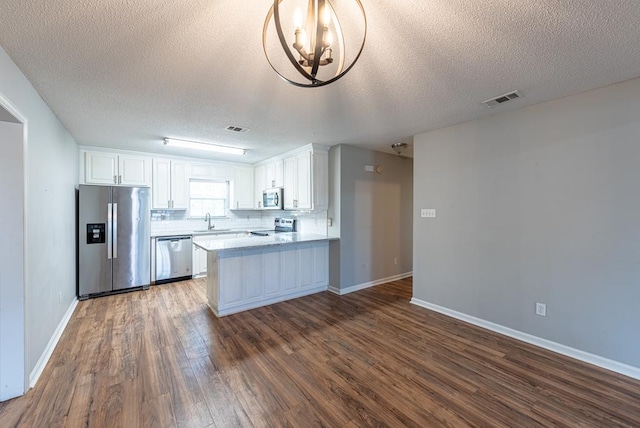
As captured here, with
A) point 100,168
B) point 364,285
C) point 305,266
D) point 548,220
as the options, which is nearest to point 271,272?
point 305,266

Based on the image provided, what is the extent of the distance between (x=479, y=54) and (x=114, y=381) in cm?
376

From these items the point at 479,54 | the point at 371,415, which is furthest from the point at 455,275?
the point at 479,54

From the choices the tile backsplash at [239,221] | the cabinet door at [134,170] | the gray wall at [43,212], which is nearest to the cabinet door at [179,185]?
the tile backsplash at [239,221]

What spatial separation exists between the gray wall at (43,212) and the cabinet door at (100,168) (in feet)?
3.09

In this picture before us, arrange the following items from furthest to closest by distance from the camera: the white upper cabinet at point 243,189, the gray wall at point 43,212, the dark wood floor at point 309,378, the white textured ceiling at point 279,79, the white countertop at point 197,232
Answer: the white upper cabinet at point 243,189
the white countertop at point 197,232
the gray wall at point 43,212
the dark wood floor at point 309,378
the white textured ceiling at point 279,79

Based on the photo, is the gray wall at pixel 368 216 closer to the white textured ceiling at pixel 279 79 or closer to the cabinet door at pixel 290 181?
the cabinet door at pixel 290 181

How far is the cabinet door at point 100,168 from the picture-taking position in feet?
14.8

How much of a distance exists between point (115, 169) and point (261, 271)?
3.34 metres

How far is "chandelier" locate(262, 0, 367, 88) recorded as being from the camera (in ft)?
4.11

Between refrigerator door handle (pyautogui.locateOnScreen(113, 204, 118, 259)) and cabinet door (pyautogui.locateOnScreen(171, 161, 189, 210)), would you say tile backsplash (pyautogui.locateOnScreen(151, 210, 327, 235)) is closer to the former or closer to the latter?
cabinet door (pyautogui.locateOnScreen(171, 161, 189, 210))

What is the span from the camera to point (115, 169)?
4.73 m

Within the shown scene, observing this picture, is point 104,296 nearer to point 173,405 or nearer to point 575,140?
point 173,405

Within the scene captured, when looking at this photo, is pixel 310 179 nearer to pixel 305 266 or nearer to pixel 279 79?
pixel 305 266

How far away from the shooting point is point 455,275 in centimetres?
347
